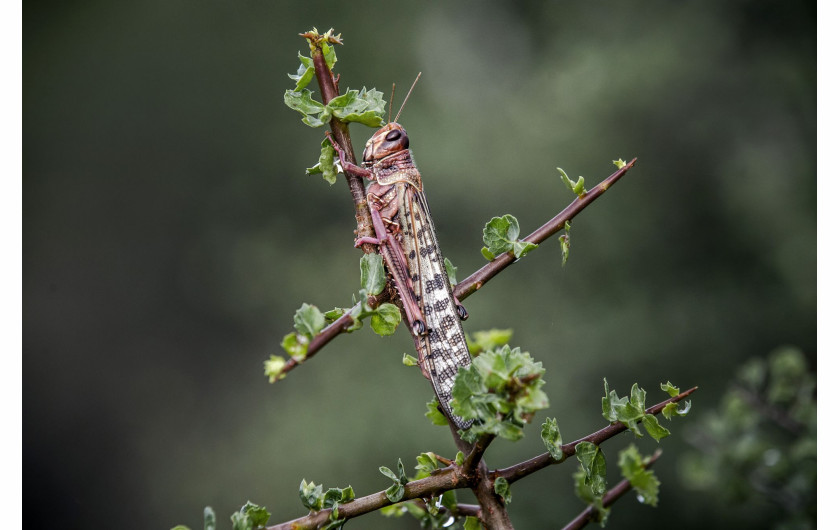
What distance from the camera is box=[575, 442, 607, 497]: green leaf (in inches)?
23.3

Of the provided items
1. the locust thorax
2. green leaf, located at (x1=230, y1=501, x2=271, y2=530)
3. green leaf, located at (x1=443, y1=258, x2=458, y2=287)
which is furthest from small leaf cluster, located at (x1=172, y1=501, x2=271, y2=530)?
the locust thorax

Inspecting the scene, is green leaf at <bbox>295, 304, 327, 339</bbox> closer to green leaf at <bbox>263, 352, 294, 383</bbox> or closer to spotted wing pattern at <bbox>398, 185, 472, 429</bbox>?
green leaf at <bbox>263, 352, 294, 383</bbox>

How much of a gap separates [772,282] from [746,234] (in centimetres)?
19

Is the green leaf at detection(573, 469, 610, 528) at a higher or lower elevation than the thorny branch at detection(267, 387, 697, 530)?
lower

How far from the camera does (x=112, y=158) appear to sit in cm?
246

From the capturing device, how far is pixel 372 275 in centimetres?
60

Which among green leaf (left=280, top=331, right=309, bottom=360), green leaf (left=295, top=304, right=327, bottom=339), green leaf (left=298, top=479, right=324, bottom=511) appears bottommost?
green leaf (left=298, top=479, right=324, bottom=511)

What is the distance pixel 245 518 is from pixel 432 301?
0.96ft

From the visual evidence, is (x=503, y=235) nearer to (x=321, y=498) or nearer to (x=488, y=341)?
(x=488, y=341)

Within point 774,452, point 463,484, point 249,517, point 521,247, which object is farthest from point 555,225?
point 774,452

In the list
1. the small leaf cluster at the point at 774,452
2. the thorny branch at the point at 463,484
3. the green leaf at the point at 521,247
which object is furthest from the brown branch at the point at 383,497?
the small leaf cluster at the point at 774,452

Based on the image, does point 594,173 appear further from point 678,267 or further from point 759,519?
point 759,519

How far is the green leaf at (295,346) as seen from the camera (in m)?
0.49

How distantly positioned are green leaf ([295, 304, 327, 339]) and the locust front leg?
6.5 inches
